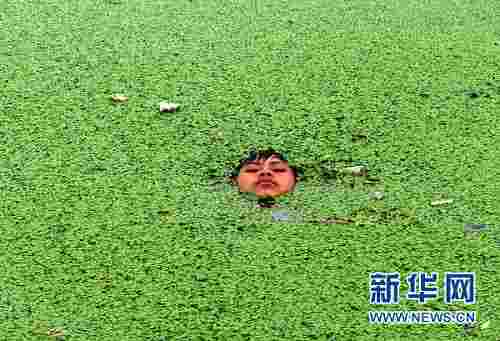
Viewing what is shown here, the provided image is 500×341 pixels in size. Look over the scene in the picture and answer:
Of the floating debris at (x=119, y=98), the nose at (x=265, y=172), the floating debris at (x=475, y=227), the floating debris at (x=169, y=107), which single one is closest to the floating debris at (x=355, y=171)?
the nose at (x=265, y=172)

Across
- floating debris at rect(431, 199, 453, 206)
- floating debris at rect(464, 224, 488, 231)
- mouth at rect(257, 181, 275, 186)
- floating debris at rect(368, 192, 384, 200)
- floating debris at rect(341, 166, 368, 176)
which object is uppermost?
floating debris at rect(341, 166, 368, 176)

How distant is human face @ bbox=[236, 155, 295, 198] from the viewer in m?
2.81

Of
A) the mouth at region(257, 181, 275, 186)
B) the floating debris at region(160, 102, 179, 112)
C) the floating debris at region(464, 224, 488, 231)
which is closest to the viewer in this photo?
the floating debris at region(464, 224, 488, 231)

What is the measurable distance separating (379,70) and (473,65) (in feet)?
1.09

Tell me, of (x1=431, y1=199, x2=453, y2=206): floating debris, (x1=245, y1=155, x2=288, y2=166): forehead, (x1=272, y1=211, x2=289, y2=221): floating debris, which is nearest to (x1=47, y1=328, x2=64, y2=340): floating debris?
(x1=272, y1=211, x2=289, y2=221): floating debris

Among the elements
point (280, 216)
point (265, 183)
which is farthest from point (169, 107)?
point (280, 216)

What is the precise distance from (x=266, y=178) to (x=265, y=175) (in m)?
0.01

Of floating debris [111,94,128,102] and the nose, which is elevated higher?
floating debris [111,94,128,102]

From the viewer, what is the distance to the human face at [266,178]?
281 centimetres

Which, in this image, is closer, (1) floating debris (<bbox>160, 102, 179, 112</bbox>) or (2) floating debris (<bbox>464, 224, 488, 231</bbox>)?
(2) floating debris (<bbox>464, 224, 488, 231</bbox>)

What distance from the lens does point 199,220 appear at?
8.89ft

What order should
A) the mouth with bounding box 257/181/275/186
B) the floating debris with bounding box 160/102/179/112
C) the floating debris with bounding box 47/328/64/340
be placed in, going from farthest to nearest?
the floating debris with bounding box 160/102/179/112 < the mouth with bounding box 257/181/275/186 < the floating debris with bounding box 47/328/64/340

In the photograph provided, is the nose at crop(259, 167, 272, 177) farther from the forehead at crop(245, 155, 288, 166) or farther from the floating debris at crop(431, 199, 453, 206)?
the floating debris at crop(431, 199, 453, 206)

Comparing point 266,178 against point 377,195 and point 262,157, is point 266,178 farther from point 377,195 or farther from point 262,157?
point 377,195
